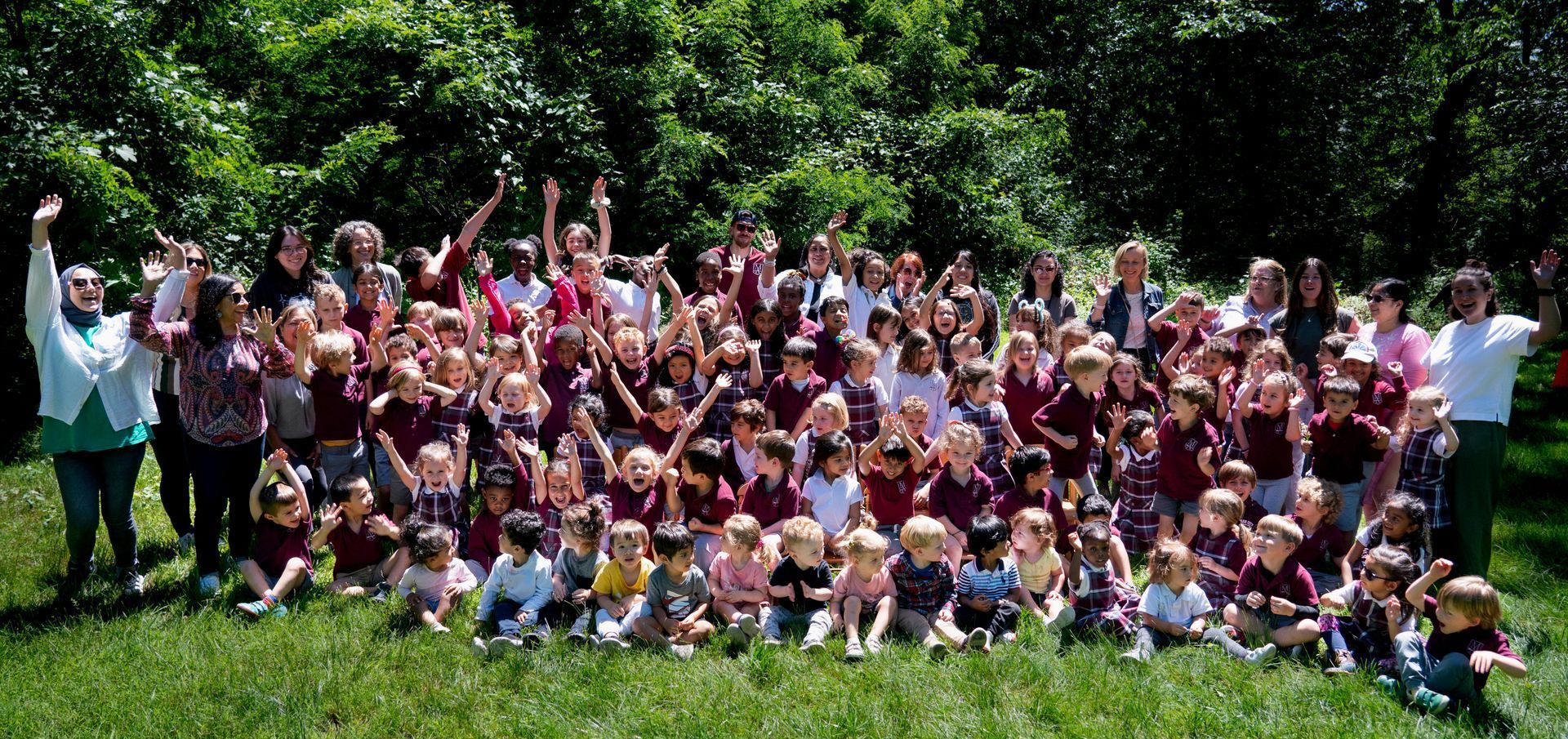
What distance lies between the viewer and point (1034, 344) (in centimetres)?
713

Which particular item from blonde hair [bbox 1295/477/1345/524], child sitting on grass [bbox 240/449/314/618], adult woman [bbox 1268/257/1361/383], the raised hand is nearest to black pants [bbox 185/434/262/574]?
child sitting on grass [bbox 240/449/314/618]

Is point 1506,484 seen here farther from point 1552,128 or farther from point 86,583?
point 1552,128

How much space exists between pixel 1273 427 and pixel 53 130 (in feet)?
31.6

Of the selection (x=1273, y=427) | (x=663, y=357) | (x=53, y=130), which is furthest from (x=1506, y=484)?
(x=53, y=130)

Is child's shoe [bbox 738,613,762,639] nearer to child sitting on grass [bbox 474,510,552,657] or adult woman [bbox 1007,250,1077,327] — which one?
child sitting on grass [bbox 474,510,552,657]

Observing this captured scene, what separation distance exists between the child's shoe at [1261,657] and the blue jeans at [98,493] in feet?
21.1

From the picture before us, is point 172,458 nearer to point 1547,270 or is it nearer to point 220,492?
point 220,492

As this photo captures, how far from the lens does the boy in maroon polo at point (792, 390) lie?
6824mm

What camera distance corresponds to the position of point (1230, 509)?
562cm

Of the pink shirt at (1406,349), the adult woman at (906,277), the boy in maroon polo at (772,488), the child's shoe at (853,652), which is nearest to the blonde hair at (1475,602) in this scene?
the pink shirt at (1406,349)

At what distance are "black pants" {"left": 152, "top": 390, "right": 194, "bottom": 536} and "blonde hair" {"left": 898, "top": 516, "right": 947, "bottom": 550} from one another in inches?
179

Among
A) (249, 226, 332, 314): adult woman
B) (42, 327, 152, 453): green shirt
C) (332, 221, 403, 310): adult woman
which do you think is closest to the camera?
(42, 327, 152, 453): green shirt

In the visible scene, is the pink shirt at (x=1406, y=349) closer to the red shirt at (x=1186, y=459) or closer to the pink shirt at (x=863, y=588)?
the red shirt at (x=1186, y=459)

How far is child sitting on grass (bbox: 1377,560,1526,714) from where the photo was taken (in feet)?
14.7
